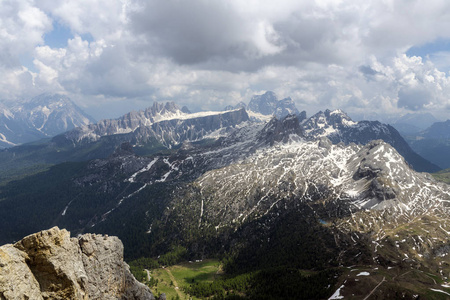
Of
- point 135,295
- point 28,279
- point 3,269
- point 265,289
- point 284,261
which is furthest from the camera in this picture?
point 284,261

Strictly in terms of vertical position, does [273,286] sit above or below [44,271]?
below

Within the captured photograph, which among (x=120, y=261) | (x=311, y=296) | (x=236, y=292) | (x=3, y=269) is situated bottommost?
(x=236, y=292)

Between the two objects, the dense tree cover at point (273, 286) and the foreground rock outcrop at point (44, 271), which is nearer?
the foreground rock outcrop at point (44, 271)

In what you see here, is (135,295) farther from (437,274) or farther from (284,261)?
(437,274)

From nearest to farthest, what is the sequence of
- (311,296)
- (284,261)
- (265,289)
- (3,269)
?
(3,269) → (311,296) → (265,289) → (284,261)

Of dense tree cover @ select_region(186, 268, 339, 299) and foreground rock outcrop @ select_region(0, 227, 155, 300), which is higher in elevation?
foreground rock outcrop @ select_region(0, 227, 155, 300)

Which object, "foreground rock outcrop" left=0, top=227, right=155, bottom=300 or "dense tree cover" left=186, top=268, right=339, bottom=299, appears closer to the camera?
"foreground rock outcrop" left=0, top=227, right=155, bottom=300

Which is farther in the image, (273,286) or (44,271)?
(273,286)

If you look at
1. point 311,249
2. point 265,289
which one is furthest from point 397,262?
point 265,289

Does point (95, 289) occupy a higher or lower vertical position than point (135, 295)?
higher

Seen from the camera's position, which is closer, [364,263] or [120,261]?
[120,261]

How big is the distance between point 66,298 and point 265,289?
13955 cm

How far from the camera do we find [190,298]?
156 metres

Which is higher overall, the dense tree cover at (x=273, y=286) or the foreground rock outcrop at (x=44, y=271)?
the foreground rock outcrop at (x=44, y=271)
